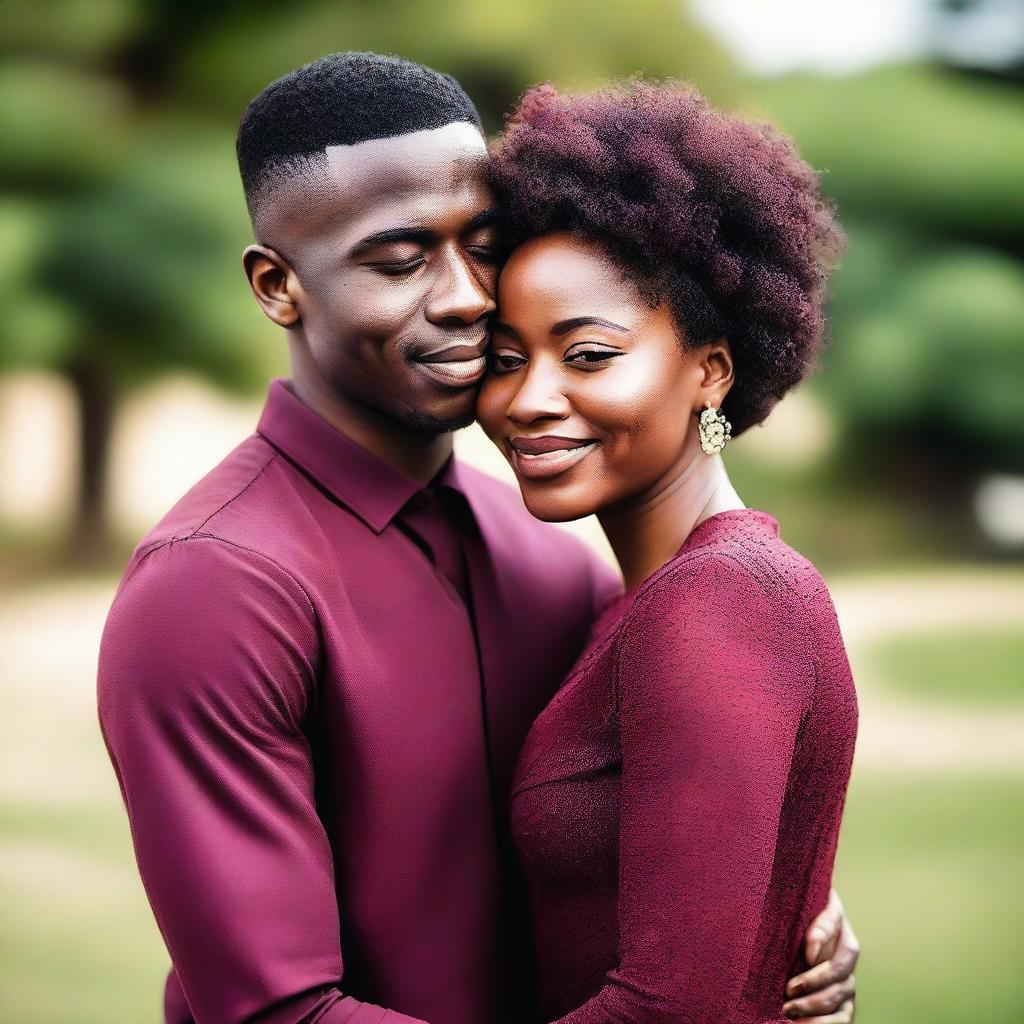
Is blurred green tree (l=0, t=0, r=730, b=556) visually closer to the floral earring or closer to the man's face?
the man's face

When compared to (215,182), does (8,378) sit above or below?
below

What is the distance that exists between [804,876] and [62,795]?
393 centimetres

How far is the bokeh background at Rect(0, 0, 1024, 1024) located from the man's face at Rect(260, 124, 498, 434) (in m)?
3.53

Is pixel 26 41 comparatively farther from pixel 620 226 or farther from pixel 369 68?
pixel 620 226

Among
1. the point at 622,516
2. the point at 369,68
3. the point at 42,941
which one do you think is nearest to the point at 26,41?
the point at 42,941

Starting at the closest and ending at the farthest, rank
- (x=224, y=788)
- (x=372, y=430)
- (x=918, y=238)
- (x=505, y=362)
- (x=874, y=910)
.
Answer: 1. (x=224, y=788)
2. (x=505, y=362)
3. (x=372, y=430)
4. (x=874, y=910)
5. (x=918, y=238)

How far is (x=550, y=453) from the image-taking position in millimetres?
1673

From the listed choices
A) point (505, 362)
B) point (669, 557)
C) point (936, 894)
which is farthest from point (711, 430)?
point (936, 894)

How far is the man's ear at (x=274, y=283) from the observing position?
5.88 feet

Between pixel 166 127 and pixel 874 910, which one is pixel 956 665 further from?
pixel 166 127

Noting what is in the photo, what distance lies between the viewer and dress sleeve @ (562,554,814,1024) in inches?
54.5

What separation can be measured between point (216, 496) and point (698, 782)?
0.73 m

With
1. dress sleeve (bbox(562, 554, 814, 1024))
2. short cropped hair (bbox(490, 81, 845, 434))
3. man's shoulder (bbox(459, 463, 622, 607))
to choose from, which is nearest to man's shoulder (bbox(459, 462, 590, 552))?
man's shoulder (bbox(459, 463, 622, 607))

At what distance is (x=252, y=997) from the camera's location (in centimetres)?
152
